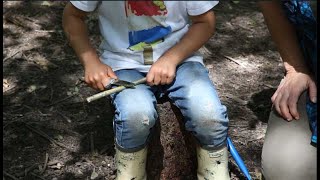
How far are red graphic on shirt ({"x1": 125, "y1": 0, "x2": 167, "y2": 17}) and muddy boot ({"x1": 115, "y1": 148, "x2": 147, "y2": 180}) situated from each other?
49 cm

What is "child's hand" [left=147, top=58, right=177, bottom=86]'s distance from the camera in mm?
1993

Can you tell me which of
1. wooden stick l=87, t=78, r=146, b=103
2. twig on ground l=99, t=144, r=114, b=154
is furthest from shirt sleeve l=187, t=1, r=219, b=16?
twig on ground l=99, t=144, r=114, b=154

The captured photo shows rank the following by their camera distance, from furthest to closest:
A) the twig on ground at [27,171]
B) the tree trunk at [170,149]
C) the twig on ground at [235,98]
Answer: the twig on ground at [235,98] < the twig on ground at [27,171] < the tree trunk at [170,149]

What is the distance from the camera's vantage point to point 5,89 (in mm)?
3012

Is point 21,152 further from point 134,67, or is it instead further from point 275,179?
point 275,179

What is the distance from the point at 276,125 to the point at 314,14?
1.50 feet

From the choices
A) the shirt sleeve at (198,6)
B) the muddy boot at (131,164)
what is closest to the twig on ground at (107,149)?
the muddy boot at (131,164)

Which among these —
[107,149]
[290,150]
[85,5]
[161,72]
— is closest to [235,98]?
[107,149]

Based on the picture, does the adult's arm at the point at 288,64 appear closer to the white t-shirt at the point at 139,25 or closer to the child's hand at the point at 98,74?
the white t-shirt at the point at 139,25

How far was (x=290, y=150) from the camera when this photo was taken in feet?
6.89

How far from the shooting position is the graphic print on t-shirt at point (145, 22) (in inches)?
79.5

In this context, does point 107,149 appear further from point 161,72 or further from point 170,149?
point 161,72

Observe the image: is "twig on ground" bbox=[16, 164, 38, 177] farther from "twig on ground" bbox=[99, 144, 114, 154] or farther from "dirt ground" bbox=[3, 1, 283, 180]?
"twig on ground" bbox=[99, 144, 114, 154]

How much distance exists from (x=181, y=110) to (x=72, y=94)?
3.53 feet
